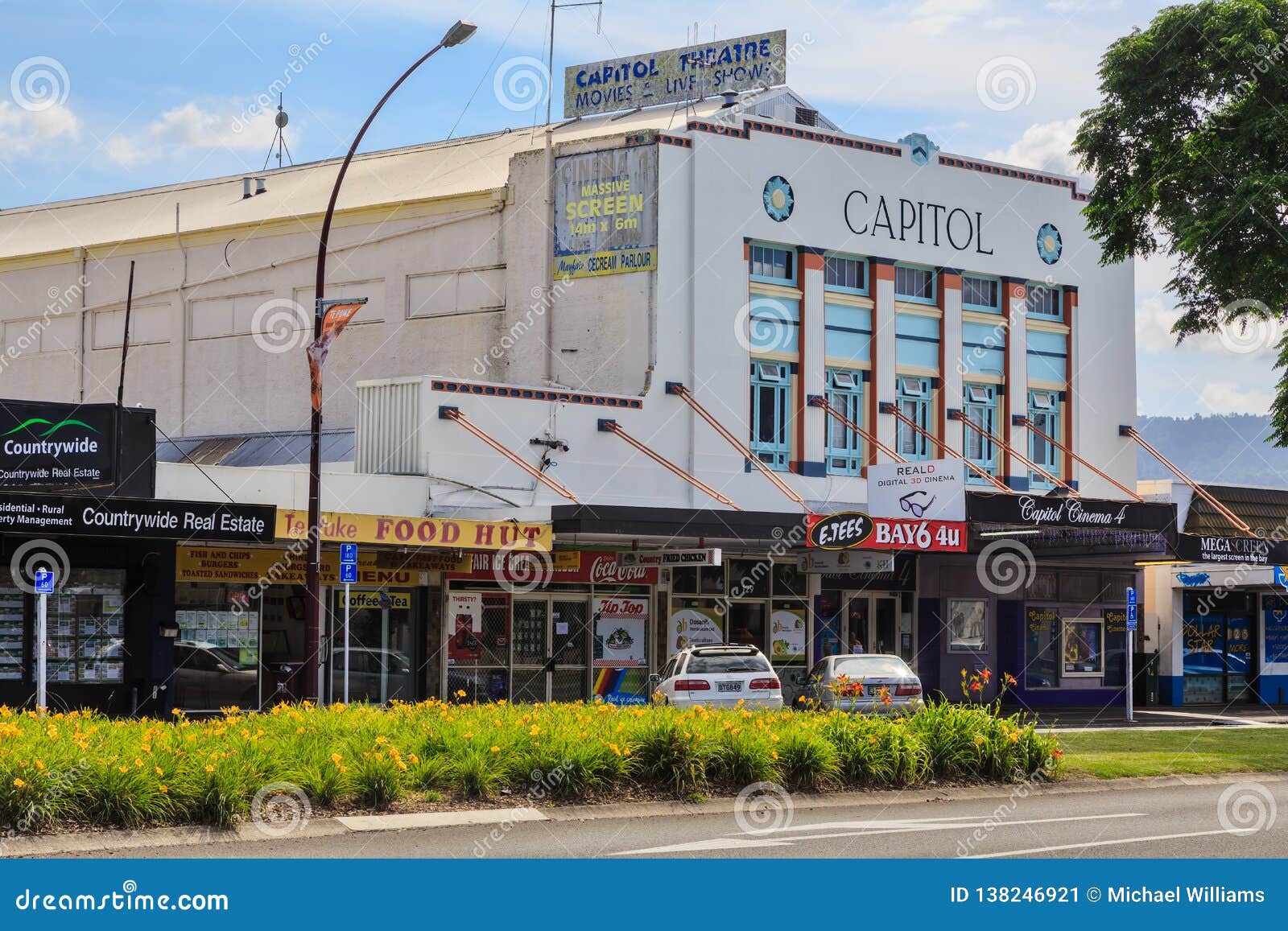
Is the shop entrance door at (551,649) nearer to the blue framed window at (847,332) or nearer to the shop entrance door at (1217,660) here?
the blue framed window at (847,332)

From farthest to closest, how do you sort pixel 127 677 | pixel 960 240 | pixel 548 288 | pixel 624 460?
pixel 960 240 < pixel 548 288 < pixel 624 460 < pixel 127 677

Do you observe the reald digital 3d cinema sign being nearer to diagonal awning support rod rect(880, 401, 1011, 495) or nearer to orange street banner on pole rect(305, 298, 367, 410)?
orange street banner on pole rect(305, 298, 367, 410)

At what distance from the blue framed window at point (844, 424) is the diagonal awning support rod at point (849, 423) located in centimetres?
15

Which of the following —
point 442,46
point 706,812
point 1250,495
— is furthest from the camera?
point 1250,495

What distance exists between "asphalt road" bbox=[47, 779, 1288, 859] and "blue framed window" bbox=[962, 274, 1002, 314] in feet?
71.2

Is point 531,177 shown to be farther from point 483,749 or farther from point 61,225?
point 483,749

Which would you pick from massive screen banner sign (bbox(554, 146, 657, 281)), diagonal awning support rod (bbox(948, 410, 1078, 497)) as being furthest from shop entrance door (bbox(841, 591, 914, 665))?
massive screen banner sign (bbox(554, 146, 657, 281))

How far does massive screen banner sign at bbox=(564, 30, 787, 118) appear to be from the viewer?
36.9 m

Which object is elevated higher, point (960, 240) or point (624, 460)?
point (960, 240)

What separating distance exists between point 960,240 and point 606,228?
8955 mm

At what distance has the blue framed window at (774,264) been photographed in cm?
3425

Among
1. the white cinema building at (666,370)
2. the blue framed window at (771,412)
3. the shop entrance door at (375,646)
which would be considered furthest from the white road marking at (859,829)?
the blue framed window at (771,412)

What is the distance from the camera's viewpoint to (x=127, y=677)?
25.8m

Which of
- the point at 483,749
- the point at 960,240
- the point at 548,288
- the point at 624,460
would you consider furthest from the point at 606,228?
the point at 483,749
